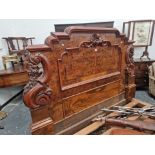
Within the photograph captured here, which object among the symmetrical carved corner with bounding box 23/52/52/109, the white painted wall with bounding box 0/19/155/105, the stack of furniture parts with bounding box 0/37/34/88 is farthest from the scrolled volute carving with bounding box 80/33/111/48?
the white painted wall with bounding box 0/19/155/105

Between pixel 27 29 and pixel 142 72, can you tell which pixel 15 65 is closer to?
pixel 27 29

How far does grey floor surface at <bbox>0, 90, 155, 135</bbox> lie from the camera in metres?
1.95

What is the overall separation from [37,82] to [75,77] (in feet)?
1.03

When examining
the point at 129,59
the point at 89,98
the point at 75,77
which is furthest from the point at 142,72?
the point at 75,77

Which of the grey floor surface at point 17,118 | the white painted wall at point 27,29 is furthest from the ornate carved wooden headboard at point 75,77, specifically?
the white painted wall at point 27,29

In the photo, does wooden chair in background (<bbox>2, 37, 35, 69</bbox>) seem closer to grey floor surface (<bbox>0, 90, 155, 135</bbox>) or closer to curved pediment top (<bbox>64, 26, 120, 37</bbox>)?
grey floor surface (<bbox>0, 90, 155, 135</bbox>)

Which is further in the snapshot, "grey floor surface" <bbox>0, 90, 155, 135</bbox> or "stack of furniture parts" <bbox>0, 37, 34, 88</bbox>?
"stack of furniture parts" <bbox>0, 37, 34, 88</bbox>

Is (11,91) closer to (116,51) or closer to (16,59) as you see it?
(16,59)

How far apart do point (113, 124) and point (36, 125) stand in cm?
57

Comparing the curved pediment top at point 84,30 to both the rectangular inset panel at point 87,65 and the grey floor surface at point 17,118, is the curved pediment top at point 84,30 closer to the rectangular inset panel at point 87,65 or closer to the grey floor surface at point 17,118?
the rectangular inset panel at point 87,65

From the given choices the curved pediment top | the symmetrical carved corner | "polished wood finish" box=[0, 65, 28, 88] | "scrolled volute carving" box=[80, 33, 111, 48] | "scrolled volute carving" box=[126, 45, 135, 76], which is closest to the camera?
the symmetrical carved corner

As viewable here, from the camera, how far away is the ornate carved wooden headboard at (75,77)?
35.9 inches

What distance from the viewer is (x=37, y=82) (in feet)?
2.97
